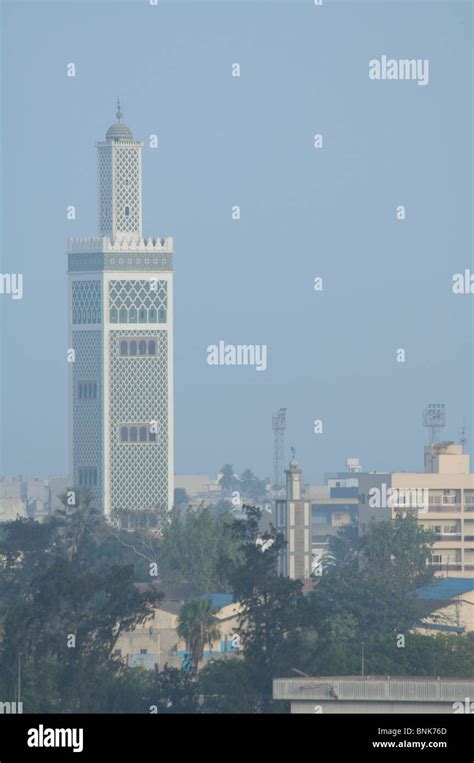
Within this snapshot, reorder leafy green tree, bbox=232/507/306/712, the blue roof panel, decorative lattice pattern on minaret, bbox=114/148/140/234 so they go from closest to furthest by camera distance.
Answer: leafy green tree, bbox=232/507/306/712
the blue roof panel
decorative lattice pattern on minaret, bbox=114/148/140/234

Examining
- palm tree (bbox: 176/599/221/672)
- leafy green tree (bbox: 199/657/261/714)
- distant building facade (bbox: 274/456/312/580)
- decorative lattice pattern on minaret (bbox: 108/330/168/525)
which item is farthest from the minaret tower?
leafy green tree (bbox: 199/657/261/714)

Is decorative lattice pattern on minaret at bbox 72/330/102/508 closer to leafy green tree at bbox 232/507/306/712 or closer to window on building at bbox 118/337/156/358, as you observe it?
window on building at bbox 118/337/156/358

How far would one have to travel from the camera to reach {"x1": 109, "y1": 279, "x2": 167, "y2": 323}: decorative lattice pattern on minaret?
18200 centimetres

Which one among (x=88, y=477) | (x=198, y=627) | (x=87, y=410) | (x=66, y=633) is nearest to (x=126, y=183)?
(x=87, y=410)

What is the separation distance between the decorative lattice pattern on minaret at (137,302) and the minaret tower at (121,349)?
5cm

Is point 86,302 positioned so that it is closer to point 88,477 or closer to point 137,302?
point 137,302

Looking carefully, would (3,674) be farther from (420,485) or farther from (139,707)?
(420,485)

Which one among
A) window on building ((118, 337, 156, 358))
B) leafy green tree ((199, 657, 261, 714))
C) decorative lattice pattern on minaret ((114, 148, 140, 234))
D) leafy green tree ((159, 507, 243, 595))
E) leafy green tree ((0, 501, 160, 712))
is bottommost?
leafy green tree ((199, 657, 261, 714))

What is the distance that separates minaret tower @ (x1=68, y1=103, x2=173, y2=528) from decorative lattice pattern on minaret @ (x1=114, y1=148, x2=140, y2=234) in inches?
2.1

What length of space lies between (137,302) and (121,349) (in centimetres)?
339
